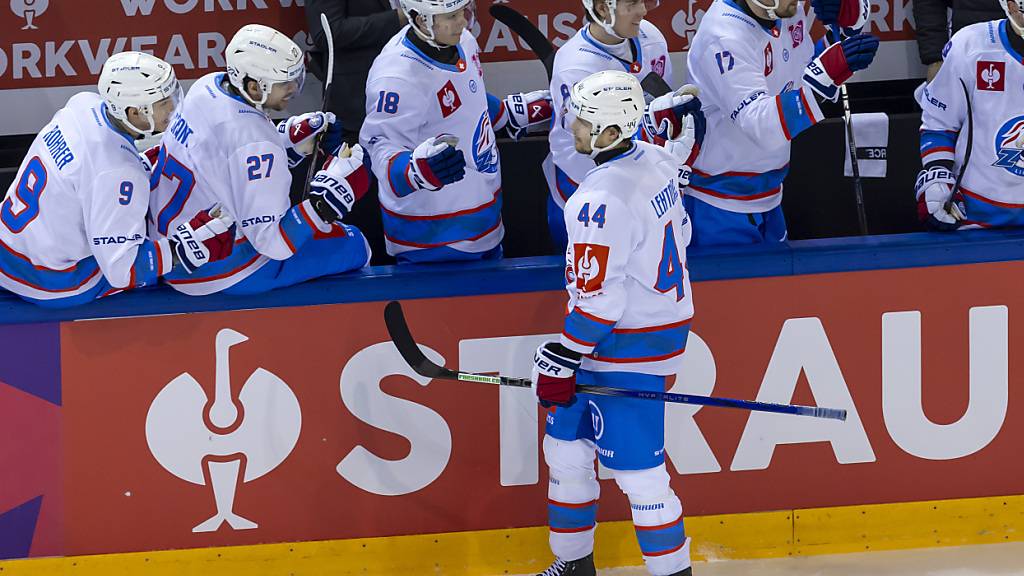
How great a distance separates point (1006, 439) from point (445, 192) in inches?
74.1

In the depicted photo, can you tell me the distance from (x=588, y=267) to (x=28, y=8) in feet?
10.0

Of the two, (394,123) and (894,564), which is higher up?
(394,123)

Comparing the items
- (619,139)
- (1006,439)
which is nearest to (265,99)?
(619,139)

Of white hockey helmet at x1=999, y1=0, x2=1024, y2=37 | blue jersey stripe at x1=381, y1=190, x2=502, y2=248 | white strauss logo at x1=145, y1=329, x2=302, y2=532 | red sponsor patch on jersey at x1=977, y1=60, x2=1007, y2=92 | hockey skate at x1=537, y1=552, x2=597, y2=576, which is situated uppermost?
white hockey helmet at x1=999, y1=0, x2=1024, y2=37

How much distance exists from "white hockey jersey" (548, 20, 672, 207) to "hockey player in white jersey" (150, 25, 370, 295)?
672 mm

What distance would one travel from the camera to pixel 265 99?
146 inches

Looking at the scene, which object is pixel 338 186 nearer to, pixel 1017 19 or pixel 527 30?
pixel 527 30

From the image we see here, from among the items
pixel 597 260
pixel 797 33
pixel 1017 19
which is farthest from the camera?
pixel 797 33

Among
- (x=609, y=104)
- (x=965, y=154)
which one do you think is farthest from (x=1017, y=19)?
(x=609, y=104)

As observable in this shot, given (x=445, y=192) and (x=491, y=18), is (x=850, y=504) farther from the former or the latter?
(x=491, y=18)

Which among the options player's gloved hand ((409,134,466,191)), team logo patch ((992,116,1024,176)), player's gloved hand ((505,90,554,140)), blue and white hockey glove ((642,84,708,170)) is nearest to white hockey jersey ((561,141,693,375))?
blue and white hockey glove ((642,84,708,170))

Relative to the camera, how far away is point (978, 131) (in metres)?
4.16

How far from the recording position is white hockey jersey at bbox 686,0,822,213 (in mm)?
3980

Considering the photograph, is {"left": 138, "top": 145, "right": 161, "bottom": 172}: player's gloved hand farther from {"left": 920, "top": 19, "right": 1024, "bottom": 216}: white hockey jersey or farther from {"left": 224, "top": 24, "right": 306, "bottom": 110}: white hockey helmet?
{"left": 920, "top": 19, "right": 1024, "bottom": 216}: white hockey jersey
